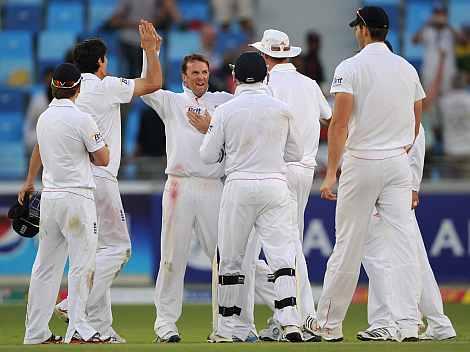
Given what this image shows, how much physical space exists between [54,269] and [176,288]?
103 centimetres

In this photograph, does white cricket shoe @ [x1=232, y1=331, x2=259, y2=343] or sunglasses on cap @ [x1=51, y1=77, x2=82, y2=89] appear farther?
white cricket shoe @ [x1=232, y1=331, x2=259, y2=343]

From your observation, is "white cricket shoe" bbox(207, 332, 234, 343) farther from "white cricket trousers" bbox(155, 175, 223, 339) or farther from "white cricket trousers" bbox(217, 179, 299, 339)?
"white cricket trousers" bbox(155, 175, 223, 339)

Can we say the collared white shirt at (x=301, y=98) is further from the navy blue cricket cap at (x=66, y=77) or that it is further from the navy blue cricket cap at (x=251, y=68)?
the navy blue cricket cap at (x=66, y=77)

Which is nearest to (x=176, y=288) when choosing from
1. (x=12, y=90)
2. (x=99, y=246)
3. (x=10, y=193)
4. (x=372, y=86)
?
(x=99, y=246)

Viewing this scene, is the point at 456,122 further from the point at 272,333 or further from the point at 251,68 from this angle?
the point at 251,68

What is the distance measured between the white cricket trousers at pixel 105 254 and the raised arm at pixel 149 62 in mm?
728

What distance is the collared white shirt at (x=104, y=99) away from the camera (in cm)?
1028

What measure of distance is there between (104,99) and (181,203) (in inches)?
37.8

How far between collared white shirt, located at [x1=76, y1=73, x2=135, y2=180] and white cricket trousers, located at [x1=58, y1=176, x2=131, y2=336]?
13cm

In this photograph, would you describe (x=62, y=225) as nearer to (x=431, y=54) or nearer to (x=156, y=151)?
(x=156, y=151)

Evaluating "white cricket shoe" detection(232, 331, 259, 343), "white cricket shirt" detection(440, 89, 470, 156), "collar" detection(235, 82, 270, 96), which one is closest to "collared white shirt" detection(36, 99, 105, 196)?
"collar" detection(235, 82, 270, 96)

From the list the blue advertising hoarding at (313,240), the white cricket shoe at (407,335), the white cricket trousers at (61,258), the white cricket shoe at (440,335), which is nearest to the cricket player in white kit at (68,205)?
the white cricket trousers at (61,258)

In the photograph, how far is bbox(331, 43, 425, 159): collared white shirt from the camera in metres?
9.50

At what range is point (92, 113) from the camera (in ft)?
33.8
